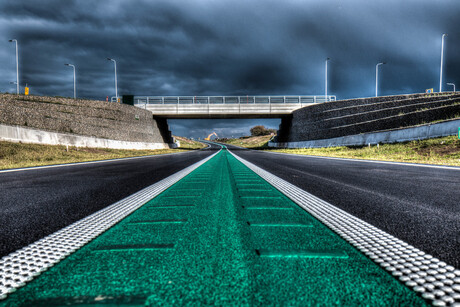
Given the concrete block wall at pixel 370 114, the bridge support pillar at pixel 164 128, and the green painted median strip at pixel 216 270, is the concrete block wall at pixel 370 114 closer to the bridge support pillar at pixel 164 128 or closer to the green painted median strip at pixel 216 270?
the bridge support pillar at pixel 164 128

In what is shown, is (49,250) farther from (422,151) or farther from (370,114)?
(370,114)

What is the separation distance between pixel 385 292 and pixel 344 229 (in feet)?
3.42

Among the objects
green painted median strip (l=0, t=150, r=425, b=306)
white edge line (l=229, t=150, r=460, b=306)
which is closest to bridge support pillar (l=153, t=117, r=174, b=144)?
green painted median strip (l=0, t=150, r=425, b=306)

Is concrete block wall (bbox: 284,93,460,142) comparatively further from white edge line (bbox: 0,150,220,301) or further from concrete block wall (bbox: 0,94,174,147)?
white edge line (bbox: 0,150,220,301)

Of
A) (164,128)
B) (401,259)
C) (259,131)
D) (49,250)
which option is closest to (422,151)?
(401,259)

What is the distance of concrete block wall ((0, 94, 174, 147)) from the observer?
22938 millimetres

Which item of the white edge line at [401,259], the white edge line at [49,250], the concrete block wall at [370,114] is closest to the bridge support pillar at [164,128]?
the concrete block wall at [370,114]

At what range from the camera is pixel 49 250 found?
5.90 ft

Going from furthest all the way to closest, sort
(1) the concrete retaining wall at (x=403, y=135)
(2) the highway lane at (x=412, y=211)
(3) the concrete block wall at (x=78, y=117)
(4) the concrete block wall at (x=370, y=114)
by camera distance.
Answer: (4) the concrete block wall at (x=370, y=114), (3) the concrete block wall at (x=78, y=117), (1) the concrete retaining wall at (x=403, y=135), (2) the highway lane at (x=412, y=211)

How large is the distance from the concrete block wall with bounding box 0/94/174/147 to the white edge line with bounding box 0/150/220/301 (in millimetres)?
23880

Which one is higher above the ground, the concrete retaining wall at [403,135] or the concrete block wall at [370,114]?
the concrete block wall at [370,114]

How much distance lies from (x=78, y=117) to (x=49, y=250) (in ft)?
104

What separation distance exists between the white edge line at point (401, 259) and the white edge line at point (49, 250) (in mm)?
2021

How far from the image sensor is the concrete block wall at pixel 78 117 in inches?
903
